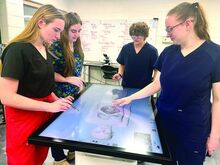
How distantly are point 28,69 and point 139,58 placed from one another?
4.53 ft

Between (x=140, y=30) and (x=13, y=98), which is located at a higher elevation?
(x=140, y=30)

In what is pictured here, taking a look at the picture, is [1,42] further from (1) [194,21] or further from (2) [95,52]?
A: (1) [194,21]

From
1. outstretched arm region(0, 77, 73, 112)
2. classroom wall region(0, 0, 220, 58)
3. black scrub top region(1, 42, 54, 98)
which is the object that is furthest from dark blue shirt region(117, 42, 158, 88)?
classroom wall region(0, 0, 220, 58)

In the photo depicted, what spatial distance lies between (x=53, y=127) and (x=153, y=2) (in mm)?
4099

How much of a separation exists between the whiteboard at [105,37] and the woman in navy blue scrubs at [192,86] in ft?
11.5

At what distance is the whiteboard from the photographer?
4.57 metres

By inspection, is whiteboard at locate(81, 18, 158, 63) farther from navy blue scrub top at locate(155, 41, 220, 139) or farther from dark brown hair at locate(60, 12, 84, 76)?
navy blue scrub top at locate(155, 41, 220, 139)

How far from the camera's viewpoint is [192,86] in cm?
105

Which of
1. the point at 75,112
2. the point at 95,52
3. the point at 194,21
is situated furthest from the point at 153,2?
the point at 75,112

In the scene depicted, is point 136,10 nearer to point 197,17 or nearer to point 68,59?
point 68,59

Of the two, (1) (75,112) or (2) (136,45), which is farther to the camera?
(2) (136,45)

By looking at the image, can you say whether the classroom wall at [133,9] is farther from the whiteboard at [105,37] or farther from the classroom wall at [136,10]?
the whiteboard at [105,37]

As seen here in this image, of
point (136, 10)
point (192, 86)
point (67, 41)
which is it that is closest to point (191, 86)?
point (192, 86)

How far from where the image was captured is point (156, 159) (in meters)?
0.78
